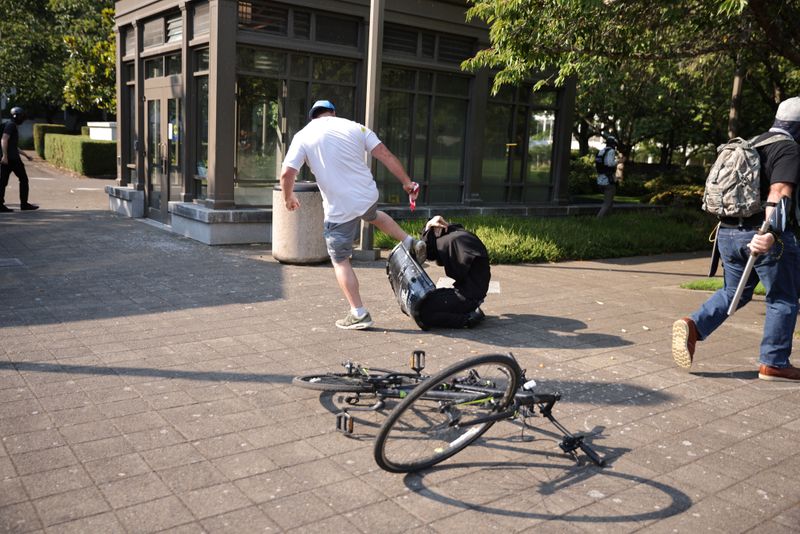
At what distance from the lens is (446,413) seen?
3.96m

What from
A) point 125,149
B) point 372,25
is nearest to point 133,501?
point 372,25

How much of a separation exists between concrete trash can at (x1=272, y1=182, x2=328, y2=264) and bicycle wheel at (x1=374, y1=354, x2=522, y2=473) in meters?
5.99

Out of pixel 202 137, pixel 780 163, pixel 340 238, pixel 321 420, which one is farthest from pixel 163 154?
pixel 780 163

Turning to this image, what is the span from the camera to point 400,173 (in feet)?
21.3

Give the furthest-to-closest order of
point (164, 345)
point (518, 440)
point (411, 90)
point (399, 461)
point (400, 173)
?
point (411, 90) < point (400, 173) < point (164, 345) < point (518, 440) < point (399, 461)

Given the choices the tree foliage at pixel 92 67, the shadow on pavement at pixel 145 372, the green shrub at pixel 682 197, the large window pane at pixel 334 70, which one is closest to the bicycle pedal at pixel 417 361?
the shadow on pavement at pixel 145 372

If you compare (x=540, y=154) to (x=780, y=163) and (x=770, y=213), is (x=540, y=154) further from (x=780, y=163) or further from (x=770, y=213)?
(x=770, y=213)

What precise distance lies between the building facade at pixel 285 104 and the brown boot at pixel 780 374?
6.05 meters

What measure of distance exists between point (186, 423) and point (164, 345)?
1695mm

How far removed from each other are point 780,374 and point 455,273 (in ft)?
8.70

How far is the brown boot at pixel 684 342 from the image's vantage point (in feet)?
18.4

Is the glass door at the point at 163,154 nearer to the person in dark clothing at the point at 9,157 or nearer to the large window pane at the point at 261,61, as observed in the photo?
the large window pane at the point at 261,61

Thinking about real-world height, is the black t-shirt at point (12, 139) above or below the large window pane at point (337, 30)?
below

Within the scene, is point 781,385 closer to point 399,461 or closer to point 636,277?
point 399,461
